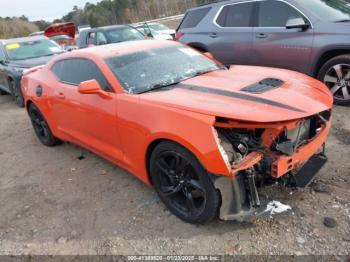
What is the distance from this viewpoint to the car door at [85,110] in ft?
12.0

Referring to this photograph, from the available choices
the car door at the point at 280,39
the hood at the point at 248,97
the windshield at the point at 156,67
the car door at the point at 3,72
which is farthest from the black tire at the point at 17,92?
the hood at the point at 248,97

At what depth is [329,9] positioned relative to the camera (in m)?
5.70

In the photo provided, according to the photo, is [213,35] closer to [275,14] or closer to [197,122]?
[275,14]

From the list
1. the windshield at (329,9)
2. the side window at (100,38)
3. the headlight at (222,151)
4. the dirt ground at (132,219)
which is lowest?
the dirt ground at (132,219)

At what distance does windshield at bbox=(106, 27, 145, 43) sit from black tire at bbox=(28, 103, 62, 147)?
533cm

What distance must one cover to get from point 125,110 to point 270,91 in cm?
135

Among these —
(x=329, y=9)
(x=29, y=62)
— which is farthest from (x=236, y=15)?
(x=29, y=62)

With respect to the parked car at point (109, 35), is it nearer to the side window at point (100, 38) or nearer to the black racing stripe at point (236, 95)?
the side window at point (100, 38)

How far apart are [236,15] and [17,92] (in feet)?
17.7

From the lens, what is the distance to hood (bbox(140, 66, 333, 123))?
2734 millimetres

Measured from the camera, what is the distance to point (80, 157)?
5000mm

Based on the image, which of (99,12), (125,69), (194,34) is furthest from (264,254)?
(99,12)

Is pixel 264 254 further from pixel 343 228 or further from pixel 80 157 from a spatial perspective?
pixel 80 157

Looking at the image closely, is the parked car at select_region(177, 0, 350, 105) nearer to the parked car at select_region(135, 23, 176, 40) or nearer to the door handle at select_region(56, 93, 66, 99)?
the door handle at select_region(56, 93, 66, 99)
